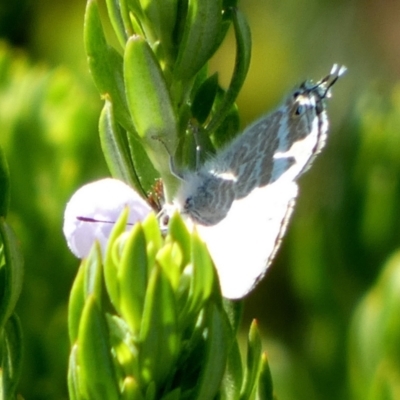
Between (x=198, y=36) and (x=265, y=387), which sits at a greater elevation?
(x=198, y=36)

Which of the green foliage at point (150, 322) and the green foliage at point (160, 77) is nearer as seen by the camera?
the green foliage at point (150, 322)

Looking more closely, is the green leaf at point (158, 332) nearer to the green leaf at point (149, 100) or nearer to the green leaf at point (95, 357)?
the green leaf at point (95, 357)

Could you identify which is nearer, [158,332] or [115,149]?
[158,332]

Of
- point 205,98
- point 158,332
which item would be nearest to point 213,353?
point 158,332

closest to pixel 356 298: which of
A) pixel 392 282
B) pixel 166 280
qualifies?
pixel 392 282

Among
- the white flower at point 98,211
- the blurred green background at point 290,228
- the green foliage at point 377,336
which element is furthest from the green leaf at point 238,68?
the green foliage at point 377,336

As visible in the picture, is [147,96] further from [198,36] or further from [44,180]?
[44,180]
